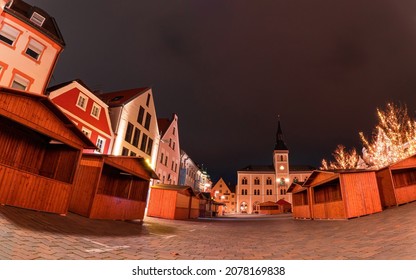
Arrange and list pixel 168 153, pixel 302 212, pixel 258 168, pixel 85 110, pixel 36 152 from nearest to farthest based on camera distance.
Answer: pixel 36 152 < pixel 85 110 < pixel 302 212 < pixel 168 153 < pixel 258 168

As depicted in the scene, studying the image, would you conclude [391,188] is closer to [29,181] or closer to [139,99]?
[29,181]

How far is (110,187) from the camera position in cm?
1552

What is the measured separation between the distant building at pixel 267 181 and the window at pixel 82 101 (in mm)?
58237

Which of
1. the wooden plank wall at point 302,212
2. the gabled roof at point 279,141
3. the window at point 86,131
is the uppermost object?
the gabled roof at point 279,141

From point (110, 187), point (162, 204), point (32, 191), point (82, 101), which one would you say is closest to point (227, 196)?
point (162, 204)

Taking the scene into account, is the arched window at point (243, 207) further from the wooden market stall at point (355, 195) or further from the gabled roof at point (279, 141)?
the wooden market stall at point (355, 195)

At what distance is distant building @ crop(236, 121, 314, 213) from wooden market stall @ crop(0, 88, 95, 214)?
209 feet

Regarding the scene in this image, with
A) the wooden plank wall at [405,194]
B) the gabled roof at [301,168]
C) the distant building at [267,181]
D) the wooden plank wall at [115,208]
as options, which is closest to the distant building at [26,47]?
the wooden plank wall at [115,208]

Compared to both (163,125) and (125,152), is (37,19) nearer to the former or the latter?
(125,152)

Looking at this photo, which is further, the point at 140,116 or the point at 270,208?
the point at 270,208

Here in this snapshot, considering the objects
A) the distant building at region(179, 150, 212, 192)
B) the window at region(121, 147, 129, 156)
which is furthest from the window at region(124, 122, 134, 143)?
the distant building at region(179, 150, 212, 192)

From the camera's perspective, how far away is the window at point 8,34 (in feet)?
50.0

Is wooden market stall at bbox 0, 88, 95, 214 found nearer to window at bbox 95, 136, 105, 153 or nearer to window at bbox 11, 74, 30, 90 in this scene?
window at bbox 11, 74, 30, 90

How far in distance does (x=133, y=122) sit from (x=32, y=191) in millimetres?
17011
